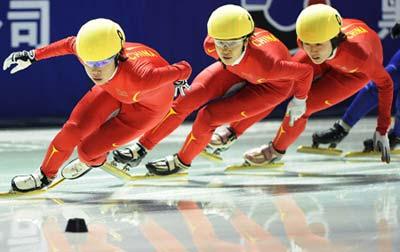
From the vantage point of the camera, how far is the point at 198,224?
632 centimetres

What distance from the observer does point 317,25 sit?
794 centimetres

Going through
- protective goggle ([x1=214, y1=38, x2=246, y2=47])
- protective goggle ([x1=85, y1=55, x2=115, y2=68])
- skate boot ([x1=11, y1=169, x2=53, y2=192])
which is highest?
protective goggle ([x1=85, y1=55, x2=115, y2=68])

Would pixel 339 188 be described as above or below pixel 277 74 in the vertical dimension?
Result: below

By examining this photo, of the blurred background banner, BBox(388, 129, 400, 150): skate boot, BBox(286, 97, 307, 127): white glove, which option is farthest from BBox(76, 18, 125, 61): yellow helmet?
the blurred background banner

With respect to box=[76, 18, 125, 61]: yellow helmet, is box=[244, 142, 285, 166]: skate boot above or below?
below

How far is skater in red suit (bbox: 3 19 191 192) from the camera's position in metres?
6.88

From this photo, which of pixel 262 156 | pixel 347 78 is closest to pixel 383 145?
pixel 347 78

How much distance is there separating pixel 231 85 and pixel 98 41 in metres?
1.66

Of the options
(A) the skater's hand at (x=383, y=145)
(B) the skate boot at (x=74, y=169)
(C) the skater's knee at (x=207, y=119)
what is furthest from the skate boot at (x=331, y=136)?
(B) the skate boot at (x=74, y=169)

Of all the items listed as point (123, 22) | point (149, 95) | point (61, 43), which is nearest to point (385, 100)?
point (149, 95)

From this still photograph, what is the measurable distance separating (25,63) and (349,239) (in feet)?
8.91

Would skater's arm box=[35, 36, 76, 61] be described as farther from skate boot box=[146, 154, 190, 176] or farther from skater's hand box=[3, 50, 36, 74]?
skate boot box=[146, 154, 190, 176]

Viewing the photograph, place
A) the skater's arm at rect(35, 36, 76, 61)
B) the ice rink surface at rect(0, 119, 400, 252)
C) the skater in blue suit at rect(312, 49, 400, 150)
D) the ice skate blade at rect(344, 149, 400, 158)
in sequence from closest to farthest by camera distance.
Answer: the ice rink surface at rect(0, 119, 400, 252), the skater's arm at rect(35, 36, 76, 61), the ice skate blade at rect(344, 149, 400, 158), the skater in blue suit at rect(312, 49, 400, 150)

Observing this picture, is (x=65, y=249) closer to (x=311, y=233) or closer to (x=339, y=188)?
(x=311, y=233)
